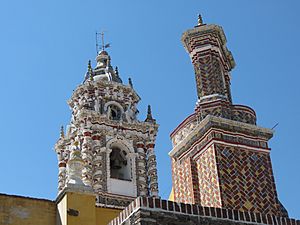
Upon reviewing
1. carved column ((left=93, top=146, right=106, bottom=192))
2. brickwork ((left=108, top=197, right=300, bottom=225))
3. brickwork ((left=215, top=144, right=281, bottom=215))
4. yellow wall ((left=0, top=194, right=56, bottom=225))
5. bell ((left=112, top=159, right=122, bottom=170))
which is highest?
bell ((left=112, top=159, right=122, bottom=170))

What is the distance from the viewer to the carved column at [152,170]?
2423 centimetres

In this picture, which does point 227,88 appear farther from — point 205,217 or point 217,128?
point 205,217

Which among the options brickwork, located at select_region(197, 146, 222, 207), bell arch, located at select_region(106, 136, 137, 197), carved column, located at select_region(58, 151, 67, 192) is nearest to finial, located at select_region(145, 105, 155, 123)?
bell arch, located at select_region(106, 136, 137, 197)

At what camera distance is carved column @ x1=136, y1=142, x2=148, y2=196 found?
23578 millimetres

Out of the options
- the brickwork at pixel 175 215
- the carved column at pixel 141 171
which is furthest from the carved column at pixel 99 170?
the brickwork at pixel 175 215

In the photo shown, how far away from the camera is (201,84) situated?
51.3 ft

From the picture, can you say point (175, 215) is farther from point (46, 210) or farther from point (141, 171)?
point (141, 171)

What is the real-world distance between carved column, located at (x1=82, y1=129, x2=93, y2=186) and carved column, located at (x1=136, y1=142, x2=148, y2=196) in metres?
1.75

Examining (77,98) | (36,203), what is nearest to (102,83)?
(77,98)

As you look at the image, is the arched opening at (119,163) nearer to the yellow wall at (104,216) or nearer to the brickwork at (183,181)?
the yellow wall at (104,216)

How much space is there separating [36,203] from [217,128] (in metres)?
4.39

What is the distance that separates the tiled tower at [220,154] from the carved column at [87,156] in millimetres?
8247

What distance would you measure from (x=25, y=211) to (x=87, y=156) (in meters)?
11.8

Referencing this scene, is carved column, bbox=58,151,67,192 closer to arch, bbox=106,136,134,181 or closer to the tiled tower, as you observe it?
arch, bbox=106,136,134,181
